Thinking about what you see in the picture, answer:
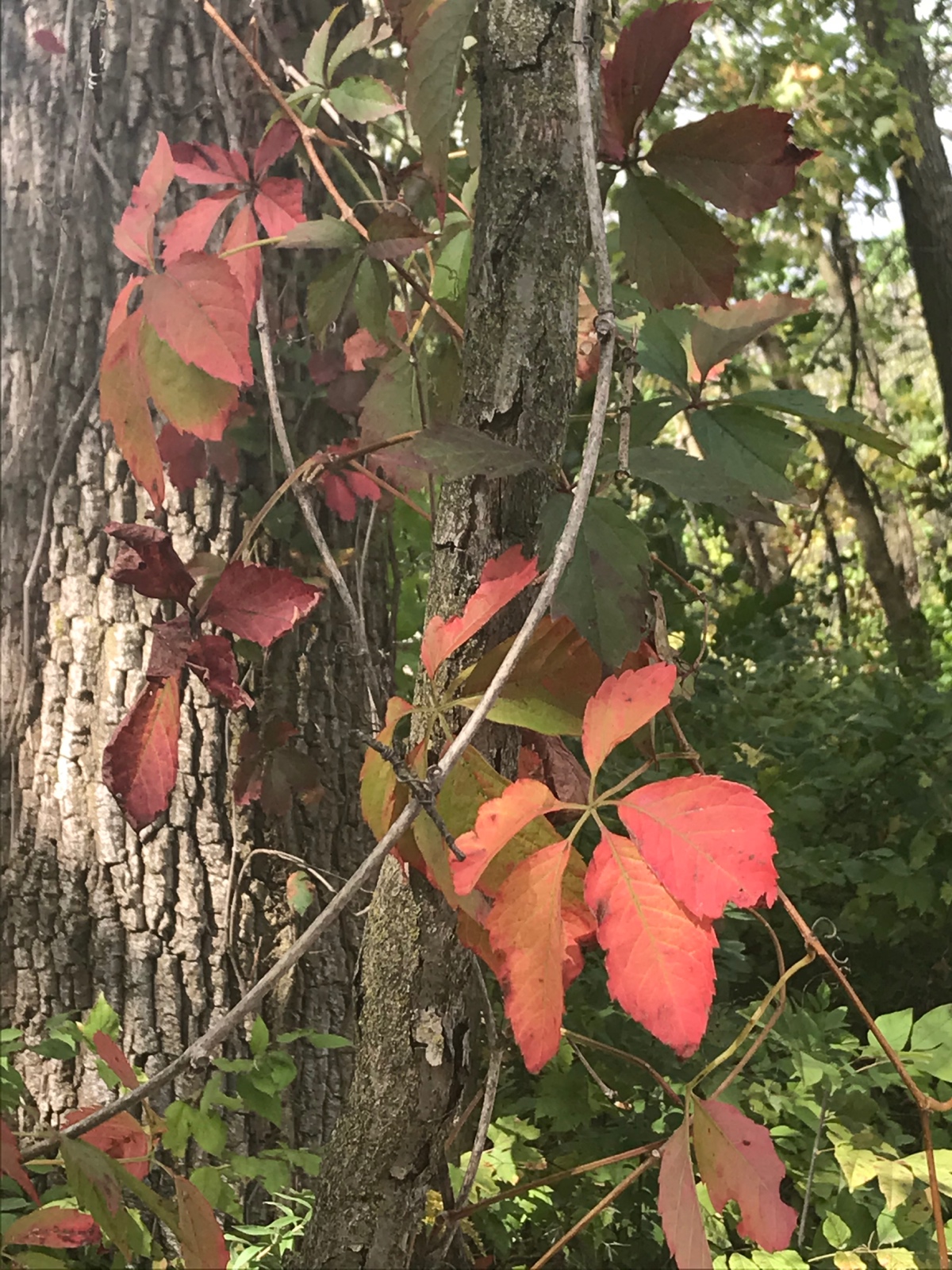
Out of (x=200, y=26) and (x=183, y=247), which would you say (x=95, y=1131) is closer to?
(x=183, y=247)

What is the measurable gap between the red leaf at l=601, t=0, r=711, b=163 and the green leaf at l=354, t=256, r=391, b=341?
0.83 feet

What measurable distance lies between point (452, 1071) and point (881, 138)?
151 inches

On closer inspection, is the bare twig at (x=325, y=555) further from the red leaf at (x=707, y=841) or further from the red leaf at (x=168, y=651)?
the red leaf at (x=707, y=841)

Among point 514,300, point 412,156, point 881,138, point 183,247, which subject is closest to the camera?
point 514,300

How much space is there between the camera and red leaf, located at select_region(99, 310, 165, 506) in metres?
0.76

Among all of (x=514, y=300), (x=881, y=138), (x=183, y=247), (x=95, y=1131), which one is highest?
(x=881, y=138)

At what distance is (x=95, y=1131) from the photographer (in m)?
0.75

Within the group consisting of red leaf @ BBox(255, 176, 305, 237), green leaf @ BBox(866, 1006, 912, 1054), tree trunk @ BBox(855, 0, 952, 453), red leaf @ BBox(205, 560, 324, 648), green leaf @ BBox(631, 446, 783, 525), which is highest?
tree trunk @ BBox(855, 0, 952, 453)

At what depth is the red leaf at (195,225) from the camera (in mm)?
909

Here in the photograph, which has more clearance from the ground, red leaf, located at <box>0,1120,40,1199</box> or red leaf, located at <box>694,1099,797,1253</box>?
red leaf, located at <box>0,1120,40,1199</box>

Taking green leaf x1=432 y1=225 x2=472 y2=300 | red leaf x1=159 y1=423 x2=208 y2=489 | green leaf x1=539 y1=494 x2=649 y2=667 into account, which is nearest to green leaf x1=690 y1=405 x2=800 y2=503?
green leaf x1=539 y1=494 x2=649 y2=667

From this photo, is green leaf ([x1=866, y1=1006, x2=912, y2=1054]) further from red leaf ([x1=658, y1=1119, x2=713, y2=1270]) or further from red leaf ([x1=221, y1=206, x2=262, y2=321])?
red leaf ([x1=221, y1=206, x2=262, y2=321])

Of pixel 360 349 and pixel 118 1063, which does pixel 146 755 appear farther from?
pixel 360 349

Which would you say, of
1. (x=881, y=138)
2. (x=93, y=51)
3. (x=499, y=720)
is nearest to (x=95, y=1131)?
(x=499, y=720)
